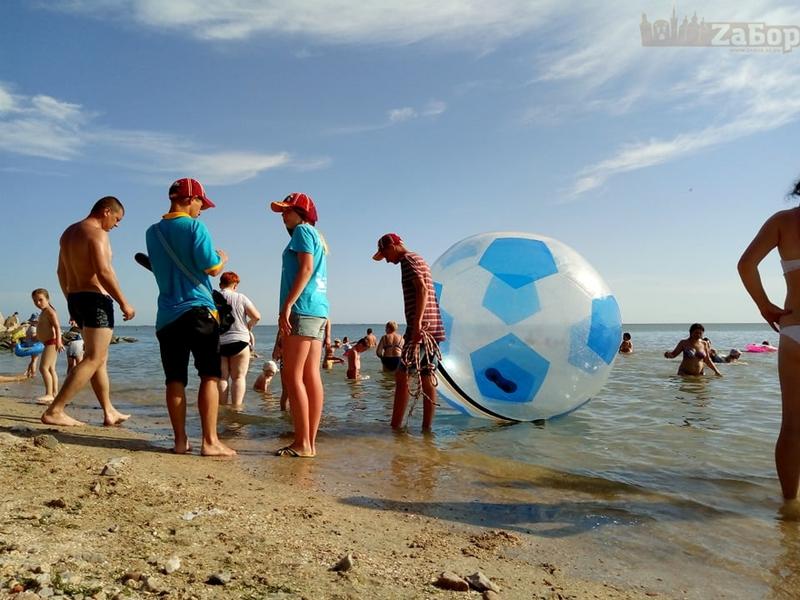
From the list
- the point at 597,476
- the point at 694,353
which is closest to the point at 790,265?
the point at 597,476

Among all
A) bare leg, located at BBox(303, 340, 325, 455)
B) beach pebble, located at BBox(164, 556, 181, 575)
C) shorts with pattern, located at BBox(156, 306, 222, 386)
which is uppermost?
shorts with pattern, located at BBox(156, 306, 222, 386)

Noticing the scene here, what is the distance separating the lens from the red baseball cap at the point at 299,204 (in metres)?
4.21

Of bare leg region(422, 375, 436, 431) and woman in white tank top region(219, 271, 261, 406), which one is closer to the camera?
bare leg region(422, 375, 436, 431)

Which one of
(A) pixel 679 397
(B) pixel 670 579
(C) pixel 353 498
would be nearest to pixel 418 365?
(C) pixel 353 498

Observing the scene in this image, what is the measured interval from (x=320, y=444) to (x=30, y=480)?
2.40 meters

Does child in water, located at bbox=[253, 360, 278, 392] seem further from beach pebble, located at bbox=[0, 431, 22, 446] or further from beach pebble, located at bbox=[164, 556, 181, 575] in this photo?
beach pebble, located at bbox=[164, 556, 181, 575]

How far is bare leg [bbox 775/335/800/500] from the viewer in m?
3.37

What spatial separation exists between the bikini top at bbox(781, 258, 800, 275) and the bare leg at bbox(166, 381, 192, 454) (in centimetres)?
397

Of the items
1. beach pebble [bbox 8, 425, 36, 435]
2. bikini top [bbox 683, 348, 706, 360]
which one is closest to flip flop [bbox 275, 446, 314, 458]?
beach pebble [bbox 8, 425, 36, 435]

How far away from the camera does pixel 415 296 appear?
17.5 ft

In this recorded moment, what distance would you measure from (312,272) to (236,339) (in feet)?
9.21

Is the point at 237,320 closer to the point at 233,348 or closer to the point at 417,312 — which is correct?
the point at 233,348

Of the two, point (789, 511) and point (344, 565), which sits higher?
point (344, 565)

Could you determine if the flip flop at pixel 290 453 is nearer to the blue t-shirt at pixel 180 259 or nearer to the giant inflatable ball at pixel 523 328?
the blue t-shirt at pixel 180 259
